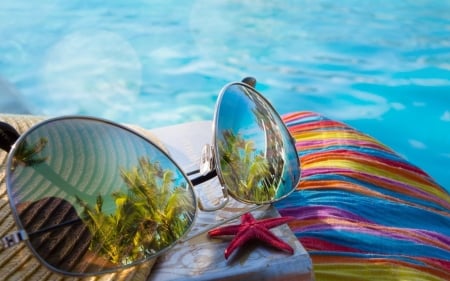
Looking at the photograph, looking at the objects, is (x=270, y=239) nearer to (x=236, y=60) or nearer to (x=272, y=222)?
(x=272, y=222)

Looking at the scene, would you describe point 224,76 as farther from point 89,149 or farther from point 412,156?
point 89,149

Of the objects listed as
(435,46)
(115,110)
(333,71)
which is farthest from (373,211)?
(435,46)

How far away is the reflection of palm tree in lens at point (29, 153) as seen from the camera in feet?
1.80

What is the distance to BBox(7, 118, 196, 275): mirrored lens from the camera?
554mm

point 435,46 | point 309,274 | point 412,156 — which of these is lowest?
point 412,156

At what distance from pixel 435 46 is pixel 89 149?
3.24 meters

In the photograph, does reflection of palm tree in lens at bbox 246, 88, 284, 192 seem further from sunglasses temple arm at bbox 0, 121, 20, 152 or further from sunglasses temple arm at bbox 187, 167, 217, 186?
sunglasses temple arm at bbox 0, 121, 20, 152

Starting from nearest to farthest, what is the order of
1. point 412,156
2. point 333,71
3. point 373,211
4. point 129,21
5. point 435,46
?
point 373,211 → point 412,156 → point 333,71 → point 435,46 → point 129,21

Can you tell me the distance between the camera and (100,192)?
0.60 metres

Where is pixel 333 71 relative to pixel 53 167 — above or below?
below

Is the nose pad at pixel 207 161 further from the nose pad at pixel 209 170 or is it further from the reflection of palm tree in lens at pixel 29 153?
the reflection of palm tree in lens at pixel 29 153

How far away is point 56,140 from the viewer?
57 cm

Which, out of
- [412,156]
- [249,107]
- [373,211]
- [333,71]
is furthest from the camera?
[333,71]

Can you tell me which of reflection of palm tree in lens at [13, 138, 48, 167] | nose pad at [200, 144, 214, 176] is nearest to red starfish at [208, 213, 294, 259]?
nose pad at [200, 144, 214, 176]
